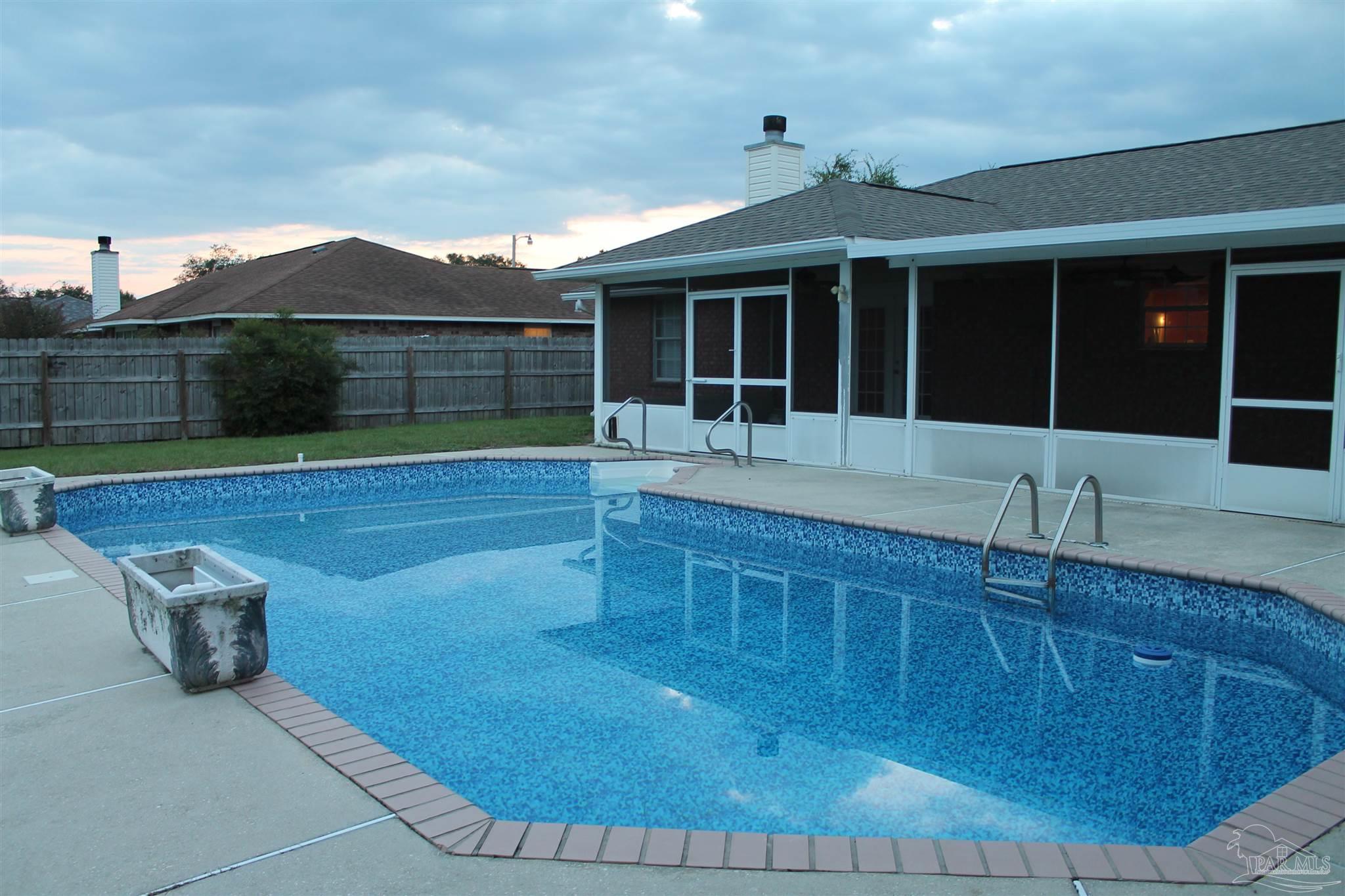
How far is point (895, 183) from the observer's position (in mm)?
35656

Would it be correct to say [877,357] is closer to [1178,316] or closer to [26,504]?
[1178,316]

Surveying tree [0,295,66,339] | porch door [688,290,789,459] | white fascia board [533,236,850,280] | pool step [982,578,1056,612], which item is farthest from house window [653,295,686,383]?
tree [0,295,66,339]

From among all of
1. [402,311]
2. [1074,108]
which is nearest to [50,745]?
[402,311]

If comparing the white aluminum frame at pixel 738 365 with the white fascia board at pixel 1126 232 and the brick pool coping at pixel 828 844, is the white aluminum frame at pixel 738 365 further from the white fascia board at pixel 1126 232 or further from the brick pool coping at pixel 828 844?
the brick pool coping at pixel 828 844

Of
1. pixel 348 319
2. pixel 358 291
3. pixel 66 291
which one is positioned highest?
pixel 66 291

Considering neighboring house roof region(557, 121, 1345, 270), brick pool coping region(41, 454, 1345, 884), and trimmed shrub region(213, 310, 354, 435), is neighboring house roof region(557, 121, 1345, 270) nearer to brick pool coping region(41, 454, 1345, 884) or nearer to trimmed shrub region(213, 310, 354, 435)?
trimmed shrub region(213, 310, 354, 435)

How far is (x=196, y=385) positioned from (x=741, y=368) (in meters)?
9.77

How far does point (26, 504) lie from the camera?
8242 mm

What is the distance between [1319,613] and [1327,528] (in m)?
2.60

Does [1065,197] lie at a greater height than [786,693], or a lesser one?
greater

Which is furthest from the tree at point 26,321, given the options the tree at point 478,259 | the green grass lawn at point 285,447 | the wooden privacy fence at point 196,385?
the tree at point 478,259

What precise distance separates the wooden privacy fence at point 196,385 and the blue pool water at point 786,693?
9139 millimetres

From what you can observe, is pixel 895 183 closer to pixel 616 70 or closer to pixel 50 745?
pixel 616 70

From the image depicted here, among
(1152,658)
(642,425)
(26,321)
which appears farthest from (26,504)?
(26,321)
